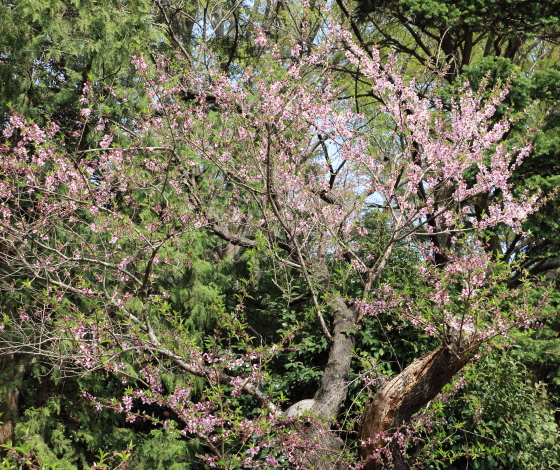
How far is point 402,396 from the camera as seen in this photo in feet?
13.7

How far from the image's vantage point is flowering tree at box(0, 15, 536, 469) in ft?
14.0

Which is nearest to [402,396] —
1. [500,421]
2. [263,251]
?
[500,421]

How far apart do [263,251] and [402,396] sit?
85.3 inches

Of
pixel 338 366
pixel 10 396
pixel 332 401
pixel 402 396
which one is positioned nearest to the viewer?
pixel 402 396

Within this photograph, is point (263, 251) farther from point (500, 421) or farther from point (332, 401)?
point (500, 421)

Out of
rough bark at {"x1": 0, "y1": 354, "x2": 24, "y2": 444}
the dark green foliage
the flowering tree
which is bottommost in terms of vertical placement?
rough bark at {"x1": 0, "y1": 354, "x2": 24, "y2": 444}

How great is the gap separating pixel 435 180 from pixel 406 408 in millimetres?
2464

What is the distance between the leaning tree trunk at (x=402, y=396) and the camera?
4105 mm

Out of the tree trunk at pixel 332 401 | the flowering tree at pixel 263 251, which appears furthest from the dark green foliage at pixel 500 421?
the tree trunk at pixel 332 401

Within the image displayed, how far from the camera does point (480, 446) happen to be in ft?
15.3

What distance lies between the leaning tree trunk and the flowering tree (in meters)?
0.01

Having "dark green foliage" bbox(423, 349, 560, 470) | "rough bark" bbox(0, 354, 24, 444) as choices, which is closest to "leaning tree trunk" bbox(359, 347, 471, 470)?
"dark green foliage" bbox(423, 349, 560, 470)

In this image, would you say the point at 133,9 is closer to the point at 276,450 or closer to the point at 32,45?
the point at 32,45

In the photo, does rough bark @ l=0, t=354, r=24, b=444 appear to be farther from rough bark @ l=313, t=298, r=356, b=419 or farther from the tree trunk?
rough bark @ l=313, t=298, r=356, b=419
